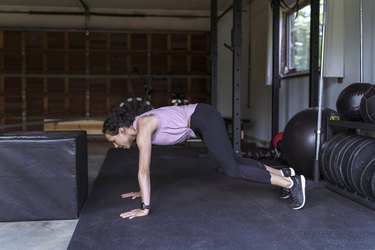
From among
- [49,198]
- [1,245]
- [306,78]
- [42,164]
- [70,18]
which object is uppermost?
[70,18]

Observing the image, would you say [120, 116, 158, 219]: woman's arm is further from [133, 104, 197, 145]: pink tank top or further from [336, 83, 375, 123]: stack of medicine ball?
[336, 83, 375, 123]: stack of medicine ball

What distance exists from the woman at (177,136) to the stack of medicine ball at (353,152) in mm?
483

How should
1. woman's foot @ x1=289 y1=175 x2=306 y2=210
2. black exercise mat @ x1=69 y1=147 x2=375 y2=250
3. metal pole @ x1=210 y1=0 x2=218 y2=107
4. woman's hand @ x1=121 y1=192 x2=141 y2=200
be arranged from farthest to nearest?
metal pole @ x1=210 y1=0 x2=218 y2=107 < woman's hand @ x1=121 y1=192 x2=141 y2=200 < woman's foot @ x1=289 y1=175 x2=306 y2=210 < black exercise mat @ x1=69 y1=147 x2=375 y2=250

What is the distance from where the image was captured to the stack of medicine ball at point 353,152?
2.98 metres

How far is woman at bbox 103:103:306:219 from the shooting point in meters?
2.61

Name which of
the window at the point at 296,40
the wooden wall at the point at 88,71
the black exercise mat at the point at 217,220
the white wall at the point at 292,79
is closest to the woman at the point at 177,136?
the black exercise mat at the point at 217,220

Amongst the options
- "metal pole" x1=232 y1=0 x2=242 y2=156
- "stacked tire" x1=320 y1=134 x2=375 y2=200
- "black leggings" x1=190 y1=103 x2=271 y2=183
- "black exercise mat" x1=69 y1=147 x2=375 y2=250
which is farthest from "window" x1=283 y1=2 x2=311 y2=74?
"black leggings" x1=190 y1=103 x2=271 y2=183

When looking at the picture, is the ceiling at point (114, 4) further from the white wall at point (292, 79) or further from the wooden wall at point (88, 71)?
the white wall at point (292, 79)

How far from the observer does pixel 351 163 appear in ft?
10.2

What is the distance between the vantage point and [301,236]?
2350 millimetres

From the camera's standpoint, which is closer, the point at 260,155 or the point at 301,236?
the point at 301,236

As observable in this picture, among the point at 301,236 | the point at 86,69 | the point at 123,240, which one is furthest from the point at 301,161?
the point at 86,69

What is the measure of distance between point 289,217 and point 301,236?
0.40 metres

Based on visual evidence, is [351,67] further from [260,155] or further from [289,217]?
[289,217]
